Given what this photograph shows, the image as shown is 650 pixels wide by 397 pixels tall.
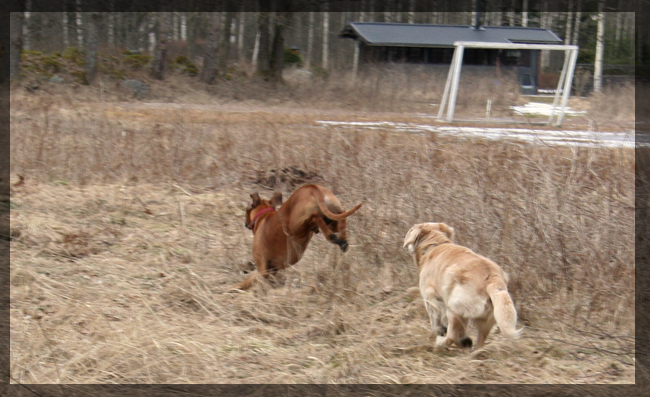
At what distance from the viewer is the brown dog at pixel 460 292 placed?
4.20 meters

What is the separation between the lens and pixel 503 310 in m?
4.12

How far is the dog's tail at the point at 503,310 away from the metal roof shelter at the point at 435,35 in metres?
29.9

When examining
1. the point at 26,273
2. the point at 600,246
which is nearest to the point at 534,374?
the point at 600,246

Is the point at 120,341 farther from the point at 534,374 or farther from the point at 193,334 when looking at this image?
the point at 534,374

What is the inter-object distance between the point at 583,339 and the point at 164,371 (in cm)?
311

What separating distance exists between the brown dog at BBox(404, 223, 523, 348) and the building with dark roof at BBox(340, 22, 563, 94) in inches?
1149

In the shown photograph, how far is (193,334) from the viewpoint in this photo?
5.10 meters

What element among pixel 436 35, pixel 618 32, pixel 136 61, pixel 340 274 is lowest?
pixel 340 274

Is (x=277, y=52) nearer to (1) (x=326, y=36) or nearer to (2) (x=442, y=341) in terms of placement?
(1) (x=326, y=36)

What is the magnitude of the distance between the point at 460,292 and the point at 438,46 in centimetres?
3081

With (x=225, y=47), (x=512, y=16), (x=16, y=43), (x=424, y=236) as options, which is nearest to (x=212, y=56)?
(x=225, y=47)

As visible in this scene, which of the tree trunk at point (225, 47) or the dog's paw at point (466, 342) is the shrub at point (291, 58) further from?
the dog's paw at point (466, 342)

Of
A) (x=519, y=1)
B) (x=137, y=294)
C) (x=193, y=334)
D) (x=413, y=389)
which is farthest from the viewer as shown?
(x=519, y=1)

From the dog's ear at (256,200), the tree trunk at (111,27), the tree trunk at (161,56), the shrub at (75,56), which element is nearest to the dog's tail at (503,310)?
the dog's ear at (256,200)
